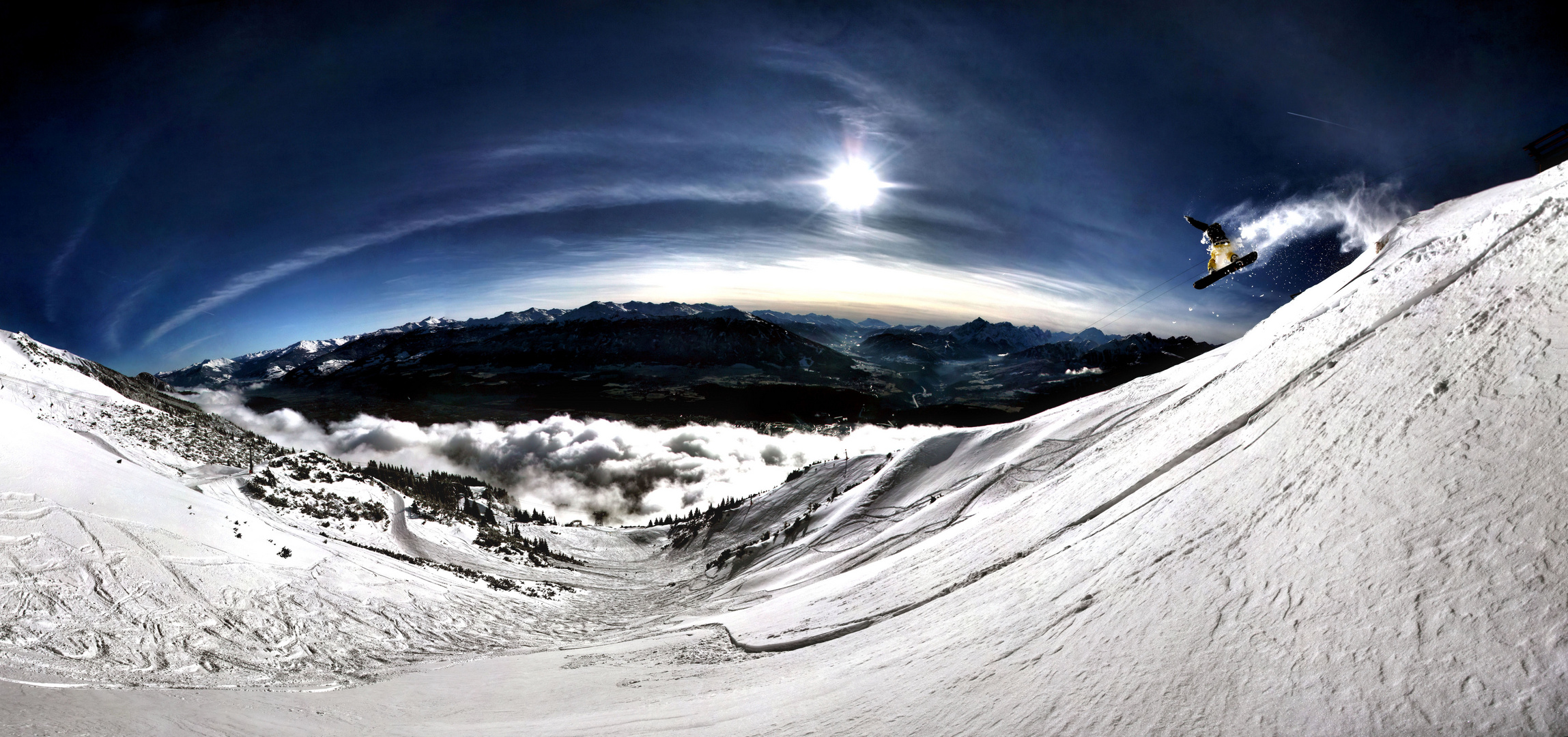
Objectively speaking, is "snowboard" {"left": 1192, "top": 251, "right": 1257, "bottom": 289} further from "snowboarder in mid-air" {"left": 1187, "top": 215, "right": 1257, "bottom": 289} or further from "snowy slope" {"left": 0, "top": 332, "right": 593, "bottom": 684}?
"snowy slope" {"left": 0, "top": 332, "right": 593, "bottom": 684}

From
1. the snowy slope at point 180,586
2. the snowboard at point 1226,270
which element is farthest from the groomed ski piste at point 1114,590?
the snowboard at point 1226,270

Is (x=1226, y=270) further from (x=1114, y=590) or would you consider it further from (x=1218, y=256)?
(x=1114, y=590)

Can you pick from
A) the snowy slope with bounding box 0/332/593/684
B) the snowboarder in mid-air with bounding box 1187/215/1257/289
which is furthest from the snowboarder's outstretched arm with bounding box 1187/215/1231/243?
the snowy slope with bounding box 0/332/593/684

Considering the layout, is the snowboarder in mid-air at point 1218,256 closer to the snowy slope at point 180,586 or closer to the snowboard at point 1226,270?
the snowboard at point 1226,270

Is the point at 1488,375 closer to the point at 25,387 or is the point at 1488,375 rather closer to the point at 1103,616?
the point at 1103,616

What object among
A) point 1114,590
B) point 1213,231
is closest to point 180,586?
point 1114,590

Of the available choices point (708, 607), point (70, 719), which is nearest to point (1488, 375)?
point (70, 719)
